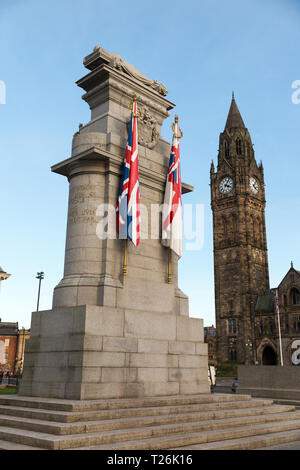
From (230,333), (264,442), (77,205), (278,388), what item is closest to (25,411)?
(264,442)

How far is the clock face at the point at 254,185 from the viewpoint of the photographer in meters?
109

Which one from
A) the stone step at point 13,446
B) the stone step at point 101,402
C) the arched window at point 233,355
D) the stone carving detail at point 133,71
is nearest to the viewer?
the stone step at point 13,446

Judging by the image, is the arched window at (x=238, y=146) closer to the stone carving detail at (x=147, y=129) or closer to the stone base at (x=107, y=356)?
the stone carving detail at (x=147, y=129)

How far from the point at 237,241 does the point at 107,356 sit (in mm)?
91912

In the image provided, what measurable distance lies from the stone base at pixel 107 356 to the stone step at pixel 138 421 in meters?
2.05

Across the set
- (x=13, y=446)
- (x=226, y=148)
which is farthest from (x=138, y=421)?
(x=226, y=148)

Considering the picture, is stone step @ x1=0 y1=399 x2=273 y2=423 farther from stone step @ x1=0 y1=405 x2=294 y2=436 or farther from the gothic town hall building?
the gothic town hall building

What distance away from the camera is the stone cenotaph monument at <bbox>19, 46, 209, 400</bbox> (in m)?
12.8

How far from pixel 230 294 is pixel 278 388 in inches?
3213

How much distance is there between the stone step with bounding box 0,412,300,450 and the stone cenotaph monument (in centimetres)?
296

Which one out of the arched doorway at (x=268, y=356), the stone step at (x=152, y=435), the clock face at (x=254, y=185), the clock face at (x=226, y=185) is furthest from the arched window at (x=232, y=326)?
the stone step at (x=152, y=435)

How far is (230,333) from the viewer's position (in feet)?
319
